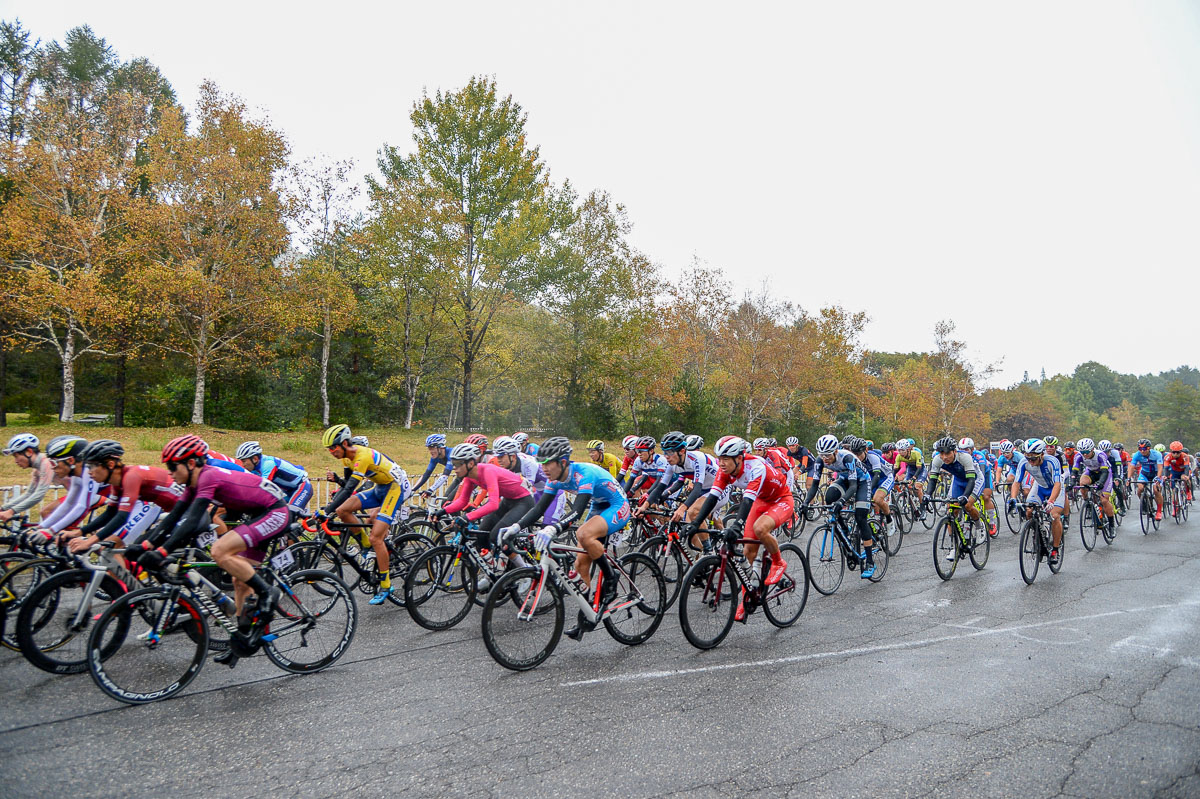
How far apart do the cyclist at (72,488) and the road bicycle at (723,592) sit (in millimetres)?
5560

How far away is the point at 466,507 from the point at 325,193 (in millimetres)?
26676

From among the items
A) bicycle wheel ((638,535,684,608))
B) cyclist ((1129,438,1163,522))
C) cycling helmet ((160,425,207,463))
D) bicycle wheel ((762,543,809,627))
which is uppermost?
cycling helmet ((160,425,207,463))

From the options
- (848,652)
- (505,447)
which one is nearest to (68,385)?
(505,447)

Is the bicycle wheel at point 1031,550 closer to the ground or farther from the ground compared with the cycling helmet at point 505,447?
closer to the ground

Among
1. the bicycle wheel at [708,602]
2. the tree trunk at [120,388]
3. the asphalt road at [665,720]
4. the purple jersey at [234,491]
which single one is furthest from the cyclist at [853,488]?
the tree trunk at [120,388]

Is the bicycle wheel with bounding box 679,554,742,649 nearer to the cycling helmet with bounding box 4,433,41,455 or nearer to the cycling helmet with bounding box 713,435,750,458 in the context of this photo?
the cycling helmet with bounding box 713,435,750,458

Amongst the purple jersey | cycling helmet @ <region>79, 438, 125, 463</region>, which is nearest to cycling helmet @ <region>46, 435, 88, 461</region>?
cycling helmet @ <region>79, 438, 125, 463</region>

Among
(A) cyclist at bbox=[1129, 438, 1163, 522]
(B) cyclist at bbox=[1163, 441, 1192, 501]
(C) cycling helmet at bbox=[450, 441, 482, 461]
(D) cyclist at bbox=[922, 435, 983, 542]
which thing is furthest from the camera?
(B) cyclist at bbox=[1163, 441, 1192, 501]

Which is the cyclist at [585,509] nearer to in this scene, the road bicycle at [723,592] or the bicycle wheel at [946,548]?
the road bicycle at [723,592]

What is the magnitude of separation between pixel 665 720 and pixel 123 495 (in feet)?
16.5

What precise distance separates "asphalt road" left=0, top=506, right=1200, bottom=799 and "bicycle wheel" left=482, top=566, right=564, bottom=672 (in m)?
0.19

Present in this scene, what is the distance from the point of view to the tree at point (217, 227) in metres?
24.6

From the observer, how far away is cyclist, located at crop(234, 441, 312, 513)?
7105 millimetres

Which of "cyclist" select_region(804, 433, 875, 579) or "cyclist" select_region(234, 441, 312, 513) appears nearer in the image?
"cyclist" select_region(234, 441, 312, 513)
